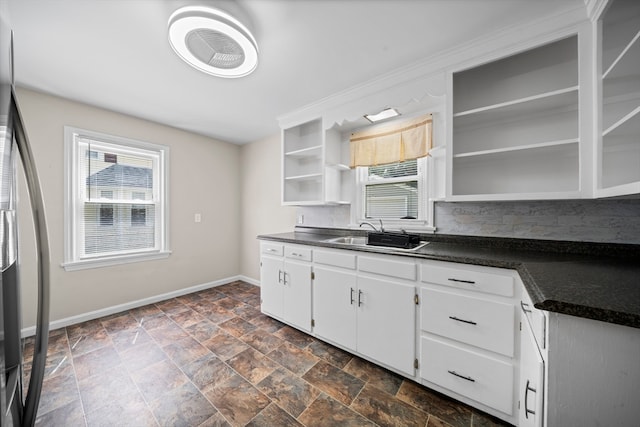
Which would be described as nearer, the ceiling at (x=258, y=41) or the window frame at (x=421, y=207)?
the ceiling at (x=258, y=41)

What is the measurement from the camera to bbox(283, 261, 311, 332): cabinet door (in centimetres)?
216

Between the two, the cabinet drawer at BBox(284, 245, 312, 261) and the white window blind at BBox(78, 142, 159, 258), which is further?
the white window blind at BBox(78, 142, 159, 258)

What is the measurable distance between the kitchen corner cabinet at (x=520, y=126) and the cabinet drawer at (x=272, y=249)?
1.66 metres

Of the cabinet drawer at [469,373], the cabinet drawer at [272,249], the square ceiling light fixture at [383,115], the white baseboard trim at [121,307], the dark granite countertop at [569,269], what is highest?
the square ceiling light fixture at [383,115]

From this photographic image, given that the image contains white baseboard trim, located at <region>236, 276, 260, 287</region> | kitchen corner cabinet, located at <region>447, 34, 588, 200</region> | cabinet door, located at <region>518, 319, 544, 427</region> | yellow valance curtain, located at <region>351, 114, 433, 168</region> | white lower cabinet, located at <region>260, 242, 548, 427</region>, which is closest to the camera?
cabinet door, located at <region>518, 319, 544, 427</region>

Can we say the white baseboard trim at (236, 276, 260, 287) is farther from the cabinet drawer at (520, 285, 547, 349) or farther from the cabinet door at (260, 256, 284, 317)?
the cabinet drawer at (520, 285, 547, 349)

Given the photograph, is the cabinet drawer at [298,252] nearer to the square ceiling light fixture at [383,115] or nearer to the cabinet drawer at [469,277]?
the cabinet drawer at [469,277]

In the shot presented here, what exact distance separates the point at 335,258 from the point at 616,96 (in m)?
1.99

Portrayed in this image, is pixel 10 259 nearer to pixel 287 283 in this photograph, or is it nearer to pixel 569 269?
pixel 287 283

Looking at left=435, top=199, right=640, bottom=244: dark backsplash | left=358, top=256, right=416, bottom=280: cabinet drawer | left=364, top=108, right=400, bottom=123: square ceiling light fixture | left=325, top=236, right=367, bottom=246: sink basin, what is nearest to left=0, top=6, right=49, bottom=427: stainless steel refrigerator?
left=358, top=256, right=416, bottom=280: cabinet drawer

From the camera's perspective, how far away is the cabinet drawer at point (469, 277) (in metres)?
1.26

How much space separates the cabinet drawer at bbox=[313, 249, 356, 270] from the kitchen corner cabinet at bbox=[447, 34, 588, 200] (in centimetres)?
94

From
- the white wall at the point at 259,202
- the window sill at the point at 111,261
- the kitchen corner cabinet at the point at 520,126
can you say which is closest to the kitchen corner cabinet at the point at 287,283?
the white wall at the point at 259,202

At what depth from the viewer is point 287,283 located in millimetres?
2334
